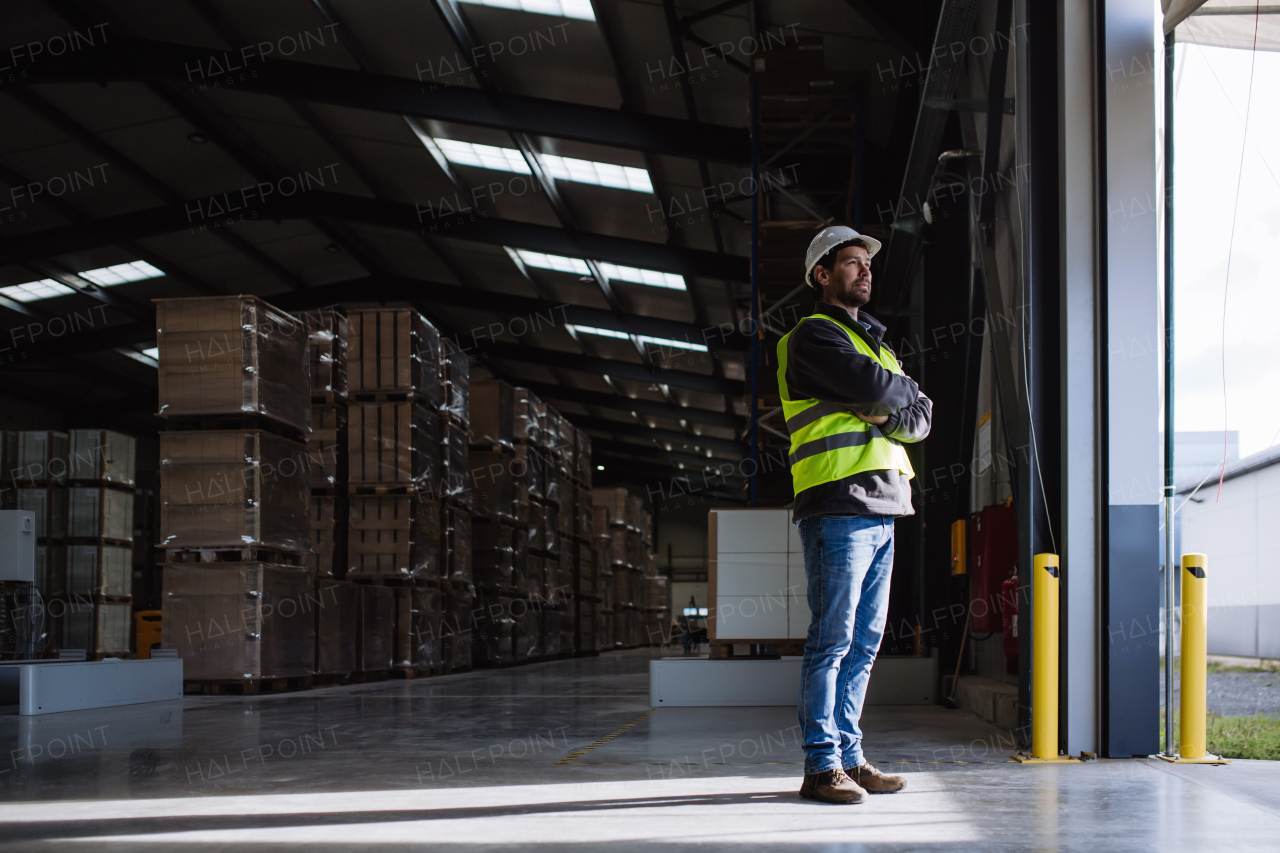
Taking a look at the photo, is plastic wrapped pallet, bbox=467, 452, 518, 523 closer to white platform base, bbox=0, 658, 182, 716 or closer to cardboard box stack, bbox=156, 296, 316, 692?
cardboard box stack, bbox=156, 296, 316, 692

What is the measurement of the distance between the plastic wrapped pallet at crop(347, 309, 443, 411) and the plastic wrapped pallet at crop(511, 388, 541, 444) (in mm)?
3444

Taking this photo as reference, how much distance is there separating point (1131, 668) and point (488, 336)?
16465 mm

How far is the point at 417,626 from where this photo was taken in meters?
10.0

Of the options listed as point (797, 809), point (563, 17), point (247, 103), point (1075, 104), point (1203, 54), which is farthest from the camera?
point (247, 103)

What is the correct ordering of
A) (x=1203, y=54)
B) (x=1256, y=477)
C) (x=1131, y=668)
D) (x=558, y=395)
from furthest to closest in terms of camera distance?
(x=558, y=395) < (x=1256, y=477) < (x=1203, y=54) < (x=1131, y=668)

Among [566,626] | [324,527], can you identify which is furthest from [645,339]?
[324,527]

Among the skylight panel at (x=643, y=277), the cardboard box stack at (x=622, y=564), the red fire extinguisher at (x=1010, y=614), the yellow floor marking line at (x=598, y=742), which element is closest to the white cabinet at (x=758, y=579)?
the yellow floor marking line at (x=598, y=742)

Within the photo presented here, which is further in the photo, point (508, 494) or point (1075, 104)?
point (508, 494)

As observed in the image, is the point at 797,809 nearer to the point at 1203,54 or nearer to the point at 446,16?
the point at 1203,54

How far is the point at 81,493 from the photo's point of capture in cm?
1238

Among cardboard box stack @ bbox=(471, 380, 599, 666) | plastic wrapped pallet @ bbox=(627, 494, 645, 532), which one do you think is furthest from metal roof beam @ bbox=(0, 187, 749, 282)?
plastic wrapped pallet @ bbox=(627, 494, 645, 532)

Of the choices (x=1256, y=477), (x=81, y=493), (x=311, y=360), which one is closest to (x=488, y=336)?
(x=81, y=493)

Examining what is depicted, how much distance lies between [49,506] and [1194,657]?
12339 millimetres

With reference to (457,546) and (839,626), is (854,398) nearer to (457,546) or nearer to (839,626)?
(839,626)
